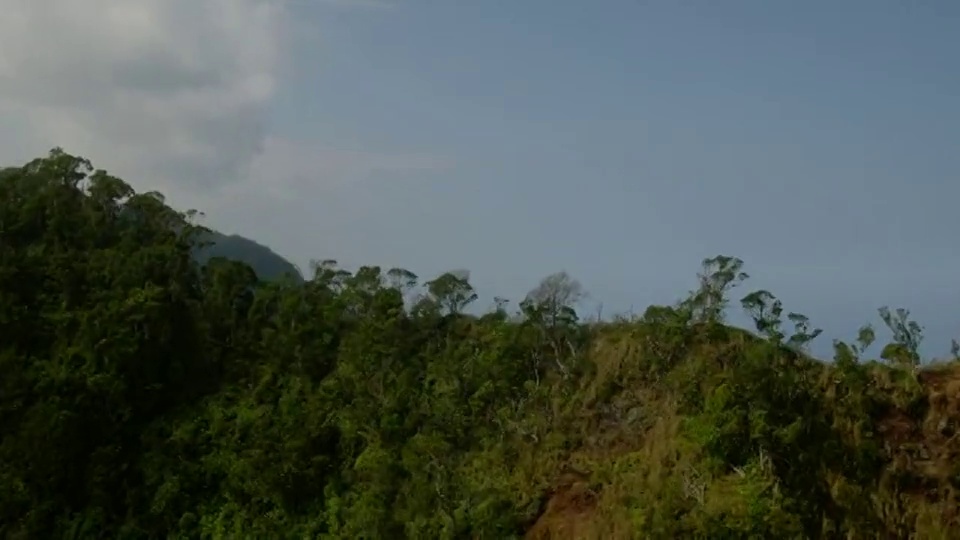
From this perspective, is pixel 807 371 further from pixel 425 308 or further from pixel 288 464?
pixel 288 464

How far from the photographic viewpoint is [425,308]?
61.7 feet

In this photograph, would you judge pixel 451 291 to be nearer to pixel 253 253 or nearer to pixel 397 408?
pixel 397 408

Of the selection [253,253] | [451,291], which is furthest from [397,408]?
[253,253]

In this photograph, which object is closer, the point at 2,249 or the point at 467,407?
the point at 467,407

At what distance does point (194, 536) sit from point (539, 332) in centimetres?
694

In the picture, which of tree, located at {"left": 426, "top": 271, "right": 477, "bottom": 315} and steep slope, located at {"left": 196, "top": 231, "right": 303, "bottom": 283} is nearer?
tree, located at {"left": 426, "top": 271, "right": 477, "bottom": 315}

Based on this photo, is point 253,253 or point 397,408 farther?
point 253,253

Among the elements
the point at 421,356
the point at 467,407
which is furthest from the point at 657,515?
the point at 421,356

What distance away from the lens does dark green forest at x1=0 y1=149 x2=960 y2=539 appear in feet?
45.6

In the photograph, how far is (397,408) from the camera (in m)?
17.6

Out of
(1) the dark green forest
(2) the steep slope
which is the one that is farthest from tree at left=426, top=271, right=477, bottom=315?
(2) the steep slope

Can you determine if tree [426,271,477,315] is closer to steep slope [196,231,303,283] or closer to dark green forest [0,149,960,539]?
dark green forest [0,149,960,539]

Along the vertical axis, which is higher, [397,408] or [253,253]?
[253,253]

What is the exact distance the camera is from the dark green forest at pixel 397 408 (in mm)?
13898
